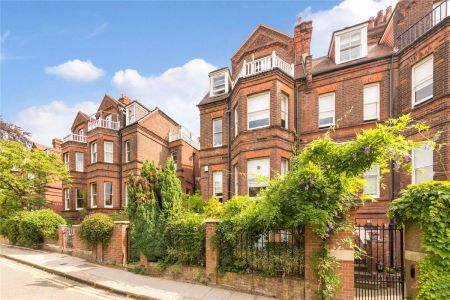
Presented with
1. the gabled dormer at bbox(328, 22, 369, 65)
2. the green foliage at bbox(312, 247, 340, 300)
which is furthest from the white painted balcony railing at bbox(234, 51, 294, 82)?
the green foliage at bbox(312, 247, 340, 300)

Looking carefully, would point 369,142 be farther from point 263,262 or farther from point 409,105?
point 409,105

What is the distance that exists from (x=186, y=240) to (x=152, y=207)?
188 centimetres

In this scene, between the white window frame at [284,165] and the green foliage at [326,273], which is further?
the white window frame at [284,165]

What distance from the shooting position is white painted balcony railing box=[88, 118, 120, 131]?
23.5 metres

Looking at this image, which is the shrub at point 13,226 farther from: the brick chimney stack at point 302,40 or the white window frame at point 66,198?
the brick chimney stack at point 302,40

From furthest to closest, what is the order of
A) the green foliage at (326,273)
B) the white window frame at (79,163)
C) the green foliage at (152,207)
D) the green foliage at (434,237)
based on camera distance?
the white window frame at (79,163) → the green foliage at (152,207) → the green foliage at (326,273) → the green foliage at (434,237)

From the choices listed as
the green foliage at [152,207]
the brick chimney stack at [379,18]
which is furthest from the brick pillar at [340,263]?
the brick chimney stack at [379,18]

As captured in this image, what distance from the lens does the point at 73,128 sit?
2816cm

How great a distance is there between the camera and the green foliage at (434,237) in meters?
5.06

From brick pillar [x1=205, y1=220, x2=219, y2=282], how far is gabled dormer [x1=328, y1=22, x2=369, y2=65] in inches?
457

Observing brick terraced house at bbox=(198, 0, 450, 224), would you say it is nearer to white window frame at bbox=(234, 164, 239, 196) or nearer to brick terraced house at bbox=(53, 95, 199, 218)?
white window frame at bbox=(234, 164, 239, 196)

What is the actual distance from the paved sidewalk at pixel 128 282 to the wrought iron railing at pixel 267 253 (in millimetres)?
737


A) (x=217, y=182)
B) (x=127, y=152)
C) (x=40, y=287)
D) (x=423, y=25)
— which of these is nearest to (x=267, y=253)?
(x=40, y=287)

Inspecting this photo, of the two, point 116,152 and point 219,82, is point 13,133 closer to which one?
point 116,152
